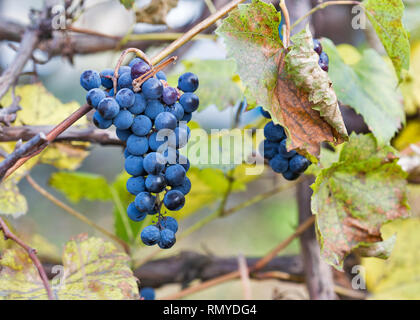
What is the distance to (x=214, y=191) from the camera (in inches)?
53.6

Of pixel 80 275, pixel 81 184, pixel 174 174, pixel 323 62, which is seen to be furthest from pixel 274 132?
pixel 81 184

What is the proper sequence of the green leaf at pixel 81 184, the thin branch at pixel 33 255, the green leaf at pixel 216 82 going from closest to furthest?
1. the thin branch at pixel 33 255
2. the green leaf at pixel 216 82
3. the green leaf at pixel 81 184

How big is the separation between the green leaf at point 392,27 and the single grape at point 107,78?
490 millimetres

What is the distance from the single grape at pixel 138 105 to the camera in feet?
1.93

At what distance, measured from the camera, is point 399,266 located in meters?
1.33

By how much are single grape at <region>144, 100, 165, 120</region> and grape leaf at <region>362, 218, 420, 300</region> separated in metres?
0.97

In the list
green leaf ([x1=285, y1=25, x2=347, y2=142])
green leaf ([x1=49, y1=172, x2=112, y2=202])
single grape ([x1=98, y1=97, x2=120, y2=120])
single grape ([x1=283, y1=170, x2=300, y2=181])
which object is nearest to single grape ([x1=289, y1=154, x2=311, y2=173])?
single grape ([x1=283, y1=170, x2=300, y2=181])

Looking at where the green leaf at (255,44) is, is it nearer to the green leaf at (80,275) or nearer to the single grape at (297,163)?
the single grape at (297,163)

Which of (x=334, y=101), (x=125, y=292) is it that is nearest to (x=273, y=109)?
(x=334, y=101)

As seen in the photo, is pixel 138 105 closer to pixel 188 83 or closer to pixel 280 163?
pixel 188 83

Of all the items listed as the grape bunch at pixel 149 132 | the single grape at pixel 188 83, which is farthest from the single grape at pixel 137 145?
the single grape at pixel 188 83

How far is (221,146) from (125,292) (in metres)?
0.36

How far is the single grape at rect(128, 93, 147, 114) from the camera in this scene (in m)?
0.59

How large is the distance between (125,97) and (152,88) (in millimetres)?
39
